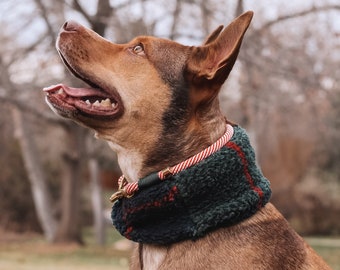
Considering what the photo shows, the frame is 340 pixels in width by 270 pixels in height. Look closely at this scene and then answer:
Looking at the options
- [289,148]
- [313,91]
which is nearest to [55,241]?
[313,91]

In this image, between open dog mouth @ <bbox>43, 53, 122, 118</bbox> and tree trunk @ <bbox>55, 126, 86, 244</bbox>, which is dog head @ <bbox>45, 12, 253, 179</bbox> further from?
tree trunk @ <bbox>55, 126, 86, 244</bbox>

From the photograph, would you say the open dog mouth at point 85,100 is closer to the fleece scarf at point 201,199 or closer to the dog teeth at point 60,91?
the dog teeth at point 60,91

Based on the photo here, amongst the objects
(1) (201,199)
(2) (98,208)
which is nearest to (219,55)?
(1) (201,199)

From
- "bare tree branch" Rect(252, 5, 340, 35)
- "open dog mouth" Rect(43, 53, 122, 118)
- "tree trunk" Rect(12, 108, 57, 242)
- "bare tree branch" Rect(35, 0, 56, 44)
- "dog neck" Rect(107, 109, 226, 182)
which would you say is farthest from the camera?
"tree trunk" Rect(12, 108, 57, 242)

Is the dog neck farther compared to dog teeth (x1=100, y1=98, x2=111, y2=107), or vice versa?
dog teeth (x1=100, y1=98, x2=111, y2=107)

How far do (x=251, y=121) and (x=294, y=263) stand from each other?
16.4 meters

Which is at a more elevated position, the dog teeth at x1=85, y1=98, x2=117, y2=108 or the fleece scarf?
the dog teeth at x1=85, y1=98, x2=117, y2=108

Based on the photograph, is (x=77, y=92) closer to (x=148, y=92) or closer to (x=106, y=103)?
(x=106, y=103)

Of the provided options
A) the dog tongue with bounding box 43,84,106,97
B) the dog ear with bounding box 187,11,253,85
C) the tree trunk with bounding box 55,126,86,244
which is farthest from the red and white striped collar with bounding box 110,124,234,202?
the tree trunk with bounding box 55,126,86,244

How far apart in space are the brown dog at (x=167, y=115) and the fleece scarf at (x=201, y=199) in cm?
2

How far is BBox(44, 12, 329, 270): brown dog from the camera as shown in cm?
380

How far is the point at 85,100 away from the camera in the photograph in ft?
13.7

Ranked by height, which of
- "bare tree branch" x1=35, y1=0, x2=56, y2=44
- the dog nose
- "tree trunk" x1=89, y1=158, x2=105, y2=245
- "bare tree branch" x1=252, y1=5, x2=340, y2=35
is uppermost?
the dog nose

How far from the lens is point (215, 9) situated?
43.5 ft
